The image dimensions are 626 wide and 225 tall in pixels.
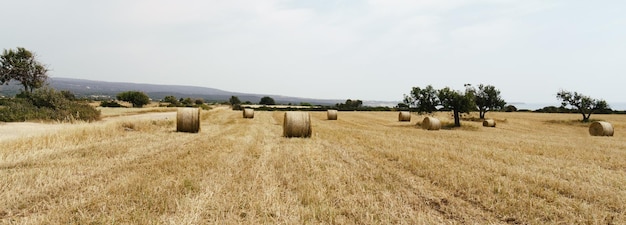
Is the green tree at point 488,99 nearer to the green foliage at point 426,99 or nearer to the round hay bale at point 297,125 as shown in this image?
the green foliage at point 426,99

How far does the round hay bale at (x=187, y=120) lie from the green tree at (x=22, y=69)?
167ft

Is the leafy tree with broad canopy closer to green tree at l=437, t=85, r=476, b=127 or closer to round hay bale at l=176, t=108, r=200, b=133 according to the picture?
green tree at l=437, t=85, r=476, b=127

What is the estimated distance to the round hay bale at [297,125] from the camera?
624 inches

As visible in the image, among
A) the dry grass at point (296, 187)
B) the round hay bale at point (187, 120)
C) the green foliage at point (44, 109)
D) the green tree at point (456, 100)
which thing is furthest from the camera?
the green tree at point (456, 100)

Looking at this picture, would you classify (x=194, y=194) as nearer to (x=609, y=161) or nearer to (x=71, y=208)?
(x=71, y=208)

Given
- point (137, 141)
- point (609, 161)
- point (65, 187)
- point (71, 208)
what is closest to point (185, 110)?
point (137, 141)

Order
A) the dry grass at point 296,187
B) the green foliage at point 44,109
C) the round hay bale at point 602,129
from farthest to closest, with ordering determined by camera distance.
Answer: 1. the round hay bale at point 602,129
2. the green foliage at point 44,109
3. the dry grass at point 296,187

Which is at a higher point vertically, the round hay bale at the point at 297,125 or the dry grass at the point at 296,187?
the round hay bale at the point at 297,125

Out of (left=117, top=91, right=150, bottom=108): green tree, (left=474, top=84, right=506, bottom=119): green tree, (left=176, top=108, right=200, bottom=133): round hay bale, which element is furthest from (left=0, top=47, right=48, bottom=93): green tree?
(left=474, top=84, right=506, bottom=119): green tree

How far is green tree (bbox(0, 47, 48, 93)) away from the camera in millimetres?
52688

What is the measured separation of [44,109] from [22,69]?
3707cm

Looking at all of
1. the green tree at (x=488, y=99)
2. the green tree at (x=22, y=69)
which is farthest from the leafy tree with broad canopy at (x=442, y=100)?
the green tree at (x=22, y=69)

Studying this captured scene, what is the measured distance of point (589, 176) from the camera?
8258mm

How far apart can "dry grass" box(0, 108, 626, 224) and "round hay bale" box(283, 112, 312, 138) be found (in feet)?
14.5
